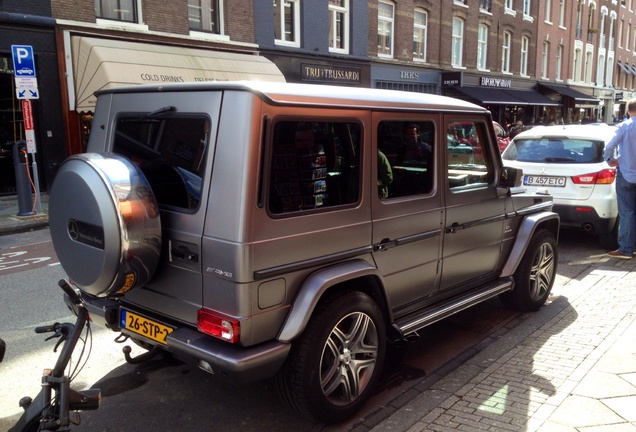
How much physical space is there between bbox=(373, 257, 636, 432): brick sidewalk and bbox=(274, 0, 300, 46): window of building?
15.1 m

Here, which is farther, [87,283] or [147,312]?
[147,312]

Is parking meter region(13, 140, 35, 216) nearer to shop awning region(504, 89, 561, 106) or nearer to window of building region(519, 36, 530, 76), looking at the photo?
shop awning region(504, 89, 561, 106)

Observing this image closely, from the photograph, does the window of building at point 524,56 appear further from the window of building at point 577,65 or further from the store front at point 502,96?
the window of building at point 577,65

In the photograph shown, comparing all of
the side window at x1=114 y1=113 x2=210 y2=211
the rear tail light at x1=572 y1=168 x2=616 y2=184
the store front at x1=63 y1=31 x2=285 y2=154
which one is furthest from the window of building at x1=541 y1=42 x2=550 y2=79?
the side window at x1=114 y1=113 x2=210 y2=211

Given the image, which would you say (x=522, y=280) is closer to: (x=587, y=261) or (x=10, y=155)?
(x=587, y=261)

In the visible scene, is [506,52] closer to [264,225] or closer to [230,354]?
[264,225]

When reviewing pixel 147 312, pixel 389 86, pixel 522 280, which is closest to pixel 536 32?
pixel 389 86

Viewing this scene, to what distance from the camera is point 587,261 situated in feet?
23.5

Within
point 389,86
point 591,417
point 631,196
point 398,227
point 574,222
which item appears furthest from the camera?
point 389,86

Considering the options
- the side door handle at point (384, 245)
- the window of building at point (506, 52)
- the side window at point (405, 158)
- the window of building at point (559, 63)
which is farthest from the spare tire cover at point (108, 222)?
the window of building at point (559, 63)

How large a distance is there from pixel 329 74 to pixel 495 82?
42.0ft

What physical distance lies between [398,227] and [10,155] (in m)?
12.6

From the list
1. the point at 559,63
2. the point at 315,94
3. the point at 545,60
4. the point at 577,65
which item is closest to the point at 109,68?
the point at 315,94

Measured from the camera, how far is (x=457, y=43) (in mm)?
26188
